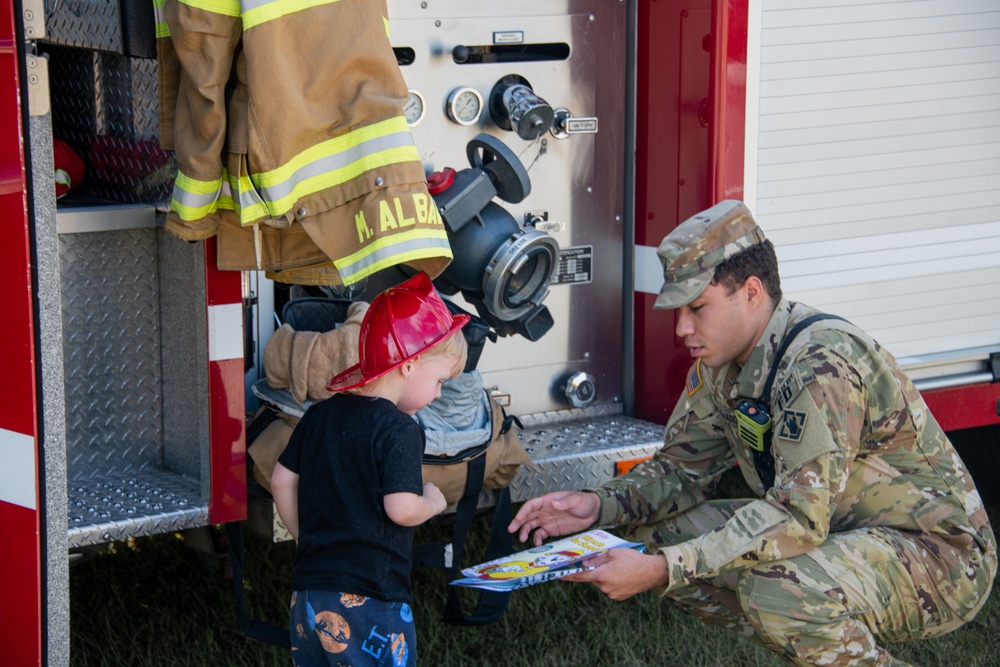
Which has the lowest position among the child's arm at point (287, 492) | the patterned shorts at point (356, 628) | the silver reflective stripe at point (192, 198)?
the patterned shorts at point (356, 628)

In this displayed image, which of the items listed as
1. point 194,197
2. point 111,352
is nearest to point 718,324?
point 194,197

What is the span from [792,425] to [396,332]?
0.93 meters

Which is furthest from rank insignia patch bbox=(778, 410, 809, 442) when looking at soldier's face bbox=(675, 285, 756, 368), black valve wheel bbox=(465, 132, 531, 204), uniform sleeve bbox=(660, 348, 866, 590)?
black valve wheel bbox=(465, 132, 531, 204)

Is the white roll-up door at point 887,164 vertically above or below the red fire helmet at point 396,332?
above

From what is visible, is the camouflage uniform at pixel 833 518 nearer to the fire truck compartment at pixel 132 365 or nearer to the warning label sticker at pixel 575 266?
the warning label sticker at pixel 575 266

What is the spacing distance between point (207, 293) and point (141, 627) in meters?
1.37

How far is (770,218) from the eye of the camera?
3.79 m

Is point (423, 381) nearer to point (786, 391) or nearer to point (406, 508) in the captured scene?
point (406, 508)

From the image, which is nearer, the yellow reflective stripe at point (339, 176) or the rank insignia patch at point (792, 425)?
the yellow reflective stripe at point (339, 176)

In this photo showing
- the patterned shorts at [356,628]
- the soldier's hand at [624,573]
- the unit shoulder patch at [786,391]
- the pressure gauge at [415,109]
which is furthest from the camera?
the pressure gauge at [415,109]

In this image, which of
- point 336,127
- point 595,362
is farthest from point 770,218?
point 336,127

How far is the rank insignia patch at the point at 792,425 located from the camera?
2850mm

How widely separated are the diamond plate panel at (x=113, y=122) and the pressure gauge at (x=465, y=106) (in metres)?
0.84

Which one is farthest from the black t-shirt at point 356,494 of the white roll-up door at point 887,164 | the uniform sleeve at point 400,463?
the white roll-up door at point 887,164
